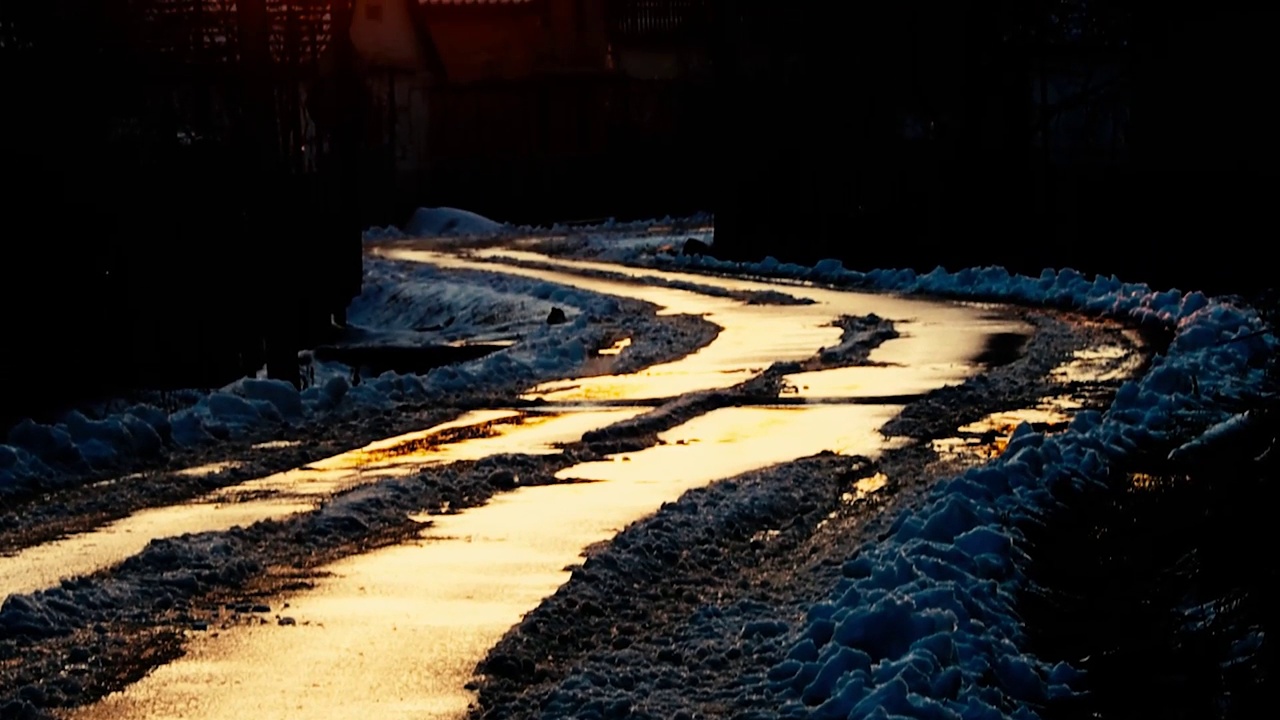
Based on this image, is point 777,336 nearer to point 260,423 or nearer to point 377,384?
Answer: point 377,384

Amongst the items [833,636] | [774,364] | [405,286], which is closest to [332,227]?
[405,286]

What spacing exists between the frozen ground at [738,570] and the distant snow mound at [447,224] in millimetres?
38216

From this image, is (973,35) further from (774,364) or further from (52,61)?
(52,61)

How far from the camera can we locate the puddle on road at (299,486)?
937cm

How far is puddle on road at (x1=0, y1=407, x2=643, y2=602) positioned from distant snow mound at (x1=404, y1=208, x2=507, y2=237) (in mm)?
39017

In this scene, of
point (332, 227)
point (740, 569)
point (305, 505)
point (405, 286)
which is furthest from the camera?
point (405, 286)

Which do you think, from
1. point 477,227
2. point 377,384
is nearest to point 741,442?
point 377,384

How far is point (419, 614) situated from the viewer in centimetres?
812

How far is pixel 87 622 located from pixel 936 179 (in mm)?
29426

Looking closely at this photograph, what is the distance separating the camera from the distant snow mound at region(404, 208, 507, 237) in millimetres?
54594

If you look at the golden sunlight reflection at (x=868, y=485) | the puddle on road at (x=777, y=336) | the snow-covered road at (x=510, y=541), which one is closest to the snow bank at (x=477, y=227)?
the puddle on road at (x=777, y=336)

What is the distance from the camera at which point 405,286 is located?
108 ft

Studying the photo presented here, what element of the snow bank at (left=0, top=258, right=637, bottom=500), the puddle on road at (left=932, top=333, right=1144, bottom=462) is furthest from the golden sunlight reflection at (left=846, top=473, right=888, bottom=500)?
the snow bank at (left=0, top=258, right=637, bottom=500)

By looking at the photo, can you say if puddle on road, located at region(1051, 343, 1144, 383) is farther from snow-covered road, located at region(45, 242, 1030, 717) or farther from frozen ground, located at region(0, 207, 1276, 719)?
snow-covered road, located at region(45, 242, 1030, 717)
